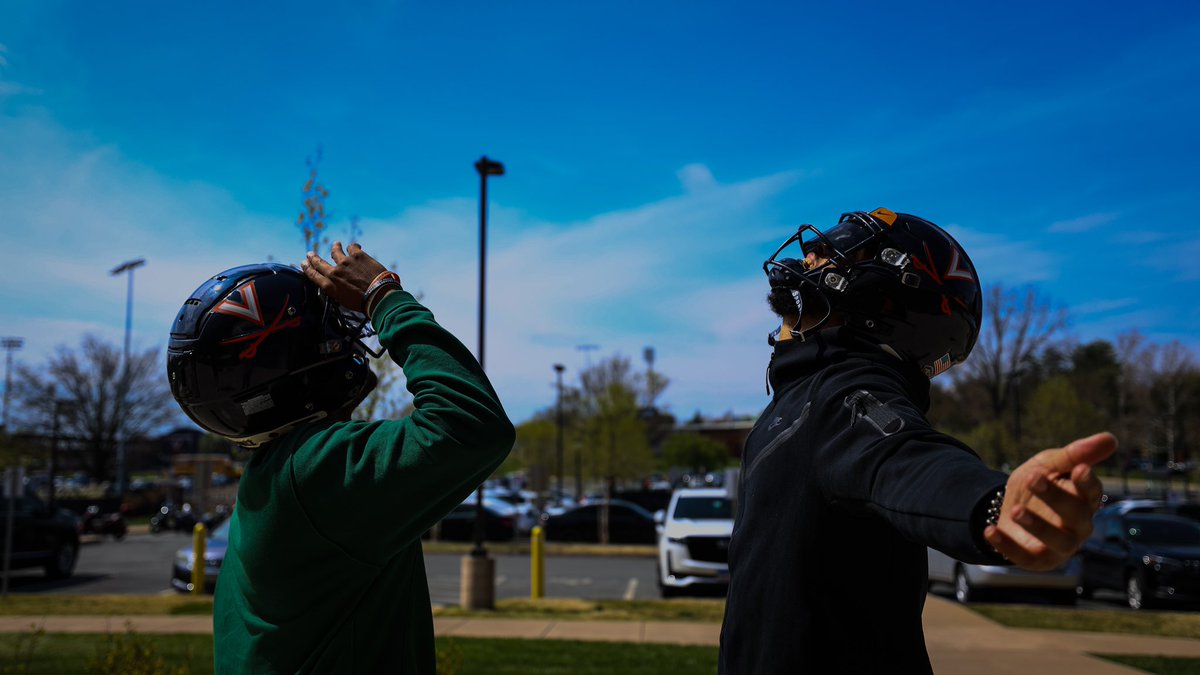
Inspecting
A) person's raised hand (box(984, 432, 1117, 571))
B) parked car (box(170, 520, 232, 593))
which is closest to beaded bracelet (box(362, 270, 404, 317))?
person's raised hand (box(984, 432, 1117, 571))

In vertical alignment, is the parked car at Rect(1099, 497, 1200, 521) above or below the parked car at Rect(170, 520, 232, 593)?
above

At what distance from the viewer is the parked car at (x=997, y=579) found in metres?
14.6

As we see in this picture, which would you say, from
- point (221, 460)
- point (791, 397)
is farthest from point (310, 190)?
point (221, 460)

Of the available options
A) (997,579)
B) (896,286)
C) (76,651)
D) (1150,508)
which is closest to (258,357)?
(896,286)

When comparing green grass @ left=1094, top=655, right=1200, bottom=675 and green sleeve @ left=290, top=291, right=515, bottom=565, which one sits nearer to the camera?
green sleeve @ left=290, top=291, right=515, bottom=565

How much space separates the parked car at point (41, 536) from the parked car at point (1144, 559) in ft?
63.6

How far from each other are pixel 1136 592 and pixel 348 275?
16388 mm

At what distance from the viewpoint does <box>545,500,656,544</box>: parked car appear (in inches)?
1115

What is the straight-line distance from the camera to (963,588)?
15102mm

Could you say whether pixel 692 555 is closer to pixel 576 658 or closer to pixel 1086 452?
pixel 576 658

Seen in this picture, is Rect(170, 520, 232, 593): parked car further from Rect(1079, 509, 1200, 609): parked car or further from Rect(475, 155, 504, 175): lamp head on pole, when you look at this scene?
Rect(1079, 509, 1200, 609): parked car

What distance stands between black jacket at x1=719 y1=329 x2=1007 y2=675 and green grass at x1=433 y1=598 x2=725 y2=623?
987 cm

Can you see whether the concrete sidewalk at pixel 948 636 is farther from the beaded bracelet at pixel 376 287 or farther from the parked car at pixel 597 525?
the parked car at pixel 597 525

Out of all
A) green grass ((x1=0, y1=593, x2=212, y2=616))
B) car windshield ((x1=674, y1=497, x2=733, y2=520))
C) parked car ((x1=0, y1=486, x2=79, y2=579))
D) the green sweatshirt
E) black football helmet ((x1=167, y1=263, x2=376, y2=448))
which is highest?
black football helmet ((x1=167, y1=263, x2=376, y2=448))
